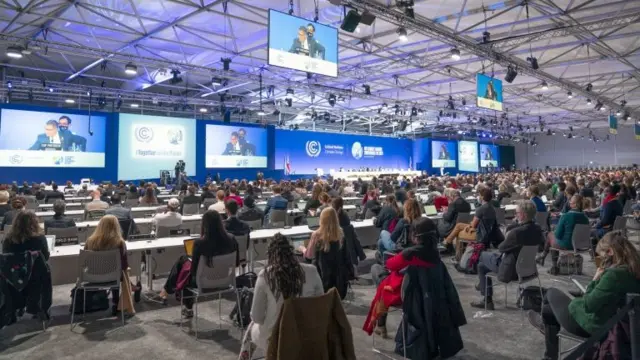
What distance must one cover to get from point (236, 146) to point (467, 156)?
2027 cm

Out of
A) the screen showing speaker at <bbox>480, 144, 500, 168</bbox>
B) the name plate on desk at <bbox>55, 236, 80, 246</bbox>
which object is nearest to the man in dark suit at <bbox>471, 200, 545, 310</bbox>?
the name plate on desk at <bbox>55, 236, 80, 246</bbox>

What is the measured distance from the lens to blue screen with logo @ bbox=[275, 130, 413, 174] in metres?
24.6

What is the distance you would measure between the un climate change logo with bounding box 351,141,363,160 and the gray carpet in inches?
911

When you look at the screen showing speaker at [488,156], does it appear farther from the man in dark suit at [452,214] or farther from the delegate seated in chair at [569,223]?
the delegate seated in chair at [569,223]

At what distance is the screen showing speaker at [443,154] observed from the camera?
31.9 m

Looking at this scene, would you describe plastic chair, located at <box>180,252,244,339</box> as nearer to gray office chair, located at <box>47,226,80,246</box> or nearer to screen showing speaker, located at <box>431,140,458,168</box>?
gray office chair, located at <box>47,226,80,246</box>

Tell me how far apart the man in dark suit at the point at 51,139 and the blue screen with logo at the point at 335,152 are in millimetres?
10559

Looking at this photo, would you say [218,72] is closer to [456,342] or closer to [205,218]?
[205,218]

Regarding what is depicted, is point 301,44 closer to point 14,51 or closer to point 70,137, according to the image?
point 14,51

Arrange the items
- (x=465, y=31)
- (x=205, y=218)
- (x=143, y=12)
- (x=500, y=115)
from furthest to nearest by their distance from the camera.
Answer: (x=500, y=115) < (x=465, y=31) < (x=143, y=12) < (x=205, y=218)

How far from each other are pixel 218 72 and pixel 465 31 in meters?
8.26

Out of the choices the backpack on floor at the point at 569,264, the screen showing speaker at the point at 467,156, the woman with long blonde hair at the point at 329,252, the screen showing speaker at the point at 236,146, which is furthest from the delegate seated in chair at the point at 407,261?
the screen showing speaker at the point at 467,156

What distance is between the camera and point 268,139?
2330cm

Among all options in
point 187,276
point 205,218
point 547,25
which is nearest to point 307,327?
point 205,218
